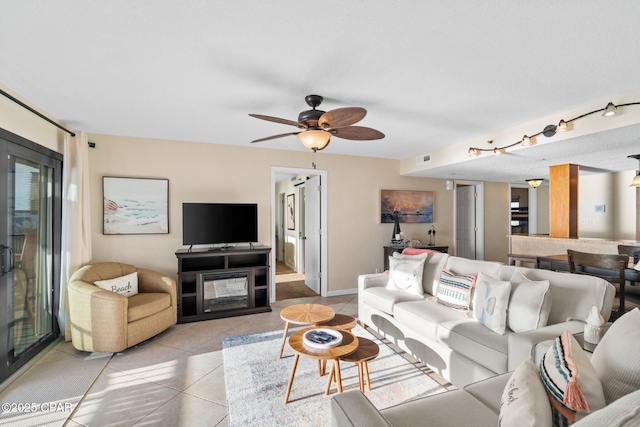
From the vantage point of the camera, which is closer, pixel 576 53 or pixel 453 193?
pixel 576 53

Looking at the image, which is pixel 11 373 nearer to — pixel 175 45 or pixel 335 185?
pixel 175 45

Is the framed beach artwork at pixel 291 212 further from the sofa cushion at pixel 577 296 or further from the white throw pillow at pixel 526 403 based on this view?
the white throw pillow at pixel 526 403

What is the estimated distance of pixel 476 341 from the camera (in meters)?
2.18

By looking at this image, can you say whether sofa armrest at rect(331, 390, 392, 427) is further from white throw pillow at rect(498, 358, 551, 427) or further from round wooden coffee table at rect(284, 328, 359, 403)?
round wooden coffee table at rect(284, 328, 359, 403)

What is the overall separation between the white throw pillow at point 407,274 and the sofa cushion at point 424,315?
0.95 ft

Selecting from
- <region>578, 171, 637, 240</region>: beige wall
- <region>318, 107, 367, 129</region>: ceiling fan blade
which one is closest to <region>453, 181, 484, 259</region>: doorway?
<region>578, 171, 637, 240</region>: beige wall

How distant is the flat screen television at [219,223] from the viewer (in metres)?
4.03

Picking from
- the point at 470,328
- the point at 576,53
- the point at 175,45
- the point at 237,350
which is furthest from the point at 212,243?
the point at 576,53

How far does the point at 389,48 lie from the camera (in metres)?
1.97

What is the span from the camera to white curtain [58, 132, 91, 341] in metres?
3.36

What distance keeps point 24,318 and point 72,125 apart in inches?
84.2

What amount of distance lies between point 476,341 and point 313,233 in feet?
11.9

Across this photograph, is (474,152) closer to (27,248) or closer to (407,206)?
(407,206)

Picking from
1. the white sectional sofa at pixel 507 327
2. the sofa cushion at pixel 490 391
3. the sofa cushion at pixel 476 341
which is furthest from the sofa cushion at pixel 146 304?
the sofa cushion at pixel 490 391
